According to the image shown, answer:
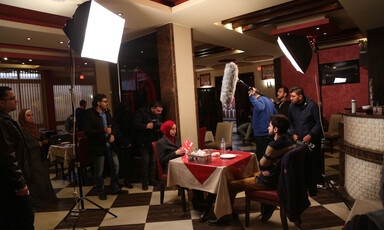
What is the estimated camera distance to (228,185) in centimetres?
271

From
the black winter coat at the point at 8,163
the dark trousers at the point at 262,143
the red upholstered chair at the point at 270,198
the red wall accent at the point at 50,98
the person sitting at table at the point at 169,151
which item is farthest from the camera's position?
the red wall accent at the point at 50,98

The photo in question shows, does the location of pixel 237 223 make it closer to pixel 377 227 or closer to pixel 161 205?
pixel 161 205

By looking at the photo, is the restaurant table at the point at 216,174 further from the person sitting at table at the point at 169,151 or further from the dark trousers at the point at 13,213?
the dark trousers at the point at 13,213

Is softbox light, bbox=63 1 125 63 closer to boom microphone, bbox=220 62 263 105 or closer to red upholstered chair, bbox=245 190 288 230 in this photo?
boom microphone, bbox=220 62 263 105

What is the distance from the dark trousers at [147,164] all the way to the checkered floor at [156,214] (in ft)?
0.94

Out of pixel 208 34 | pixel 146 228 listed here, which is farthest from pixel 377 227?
pixel 208 34

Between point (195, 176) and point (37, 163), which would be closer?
point (195, 176)

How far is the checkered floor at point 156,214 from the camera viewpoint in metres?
2.82

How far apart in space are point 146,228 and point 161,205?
2.02 feet

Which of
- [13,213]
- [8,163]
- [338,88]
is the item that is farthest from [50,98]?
[338,88]

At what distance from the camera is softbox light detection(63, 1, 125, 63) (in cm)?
254

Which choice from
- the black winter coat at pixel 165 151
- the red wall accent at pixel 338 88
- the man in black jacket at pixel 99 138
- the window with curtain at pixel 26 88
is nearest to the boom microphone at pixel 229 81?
the black winter coat at pixel 165 151

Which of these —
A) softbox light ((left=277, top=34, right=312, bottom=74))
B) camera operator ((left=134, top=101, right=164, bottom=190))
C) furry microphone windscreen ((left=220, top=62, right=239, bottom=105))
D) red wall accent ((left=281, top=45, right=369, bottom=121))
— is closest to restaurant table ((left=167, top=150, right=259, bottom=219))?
furry microphone windscreen ((left=220, top=62, right=239, bottom=105))

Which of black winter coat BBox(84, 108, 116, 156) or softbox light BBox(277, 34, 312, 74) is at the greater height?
softbox light BBox(277, 34, 312, 74)
